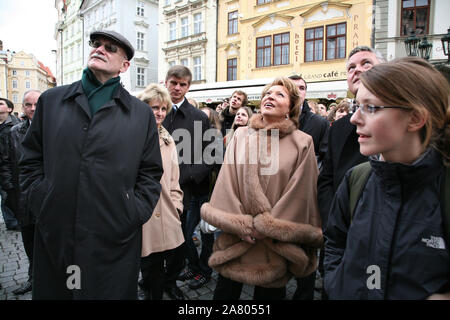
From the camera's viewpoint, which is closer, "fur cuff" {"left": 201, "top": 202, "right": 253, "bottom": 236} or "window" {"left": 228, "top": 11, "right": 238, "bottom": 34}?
"fur cuff" {"left": 201, "top": 202, "right": 253, "bottom": 236}

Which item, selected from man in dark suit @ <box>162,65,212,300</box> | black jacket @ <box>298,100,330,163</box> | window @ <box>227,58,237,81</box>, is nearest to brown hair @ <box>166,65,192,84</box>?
man in dark suit @ <box>162,65,212,300</box>

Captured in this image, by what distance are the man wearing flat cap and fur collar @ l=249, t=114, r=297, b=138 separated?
0.93 meters

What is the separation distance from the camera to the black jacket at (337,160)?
2150mm

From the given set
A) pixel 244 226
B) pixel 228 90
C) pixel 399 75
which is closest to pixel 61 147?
pixel 244 226

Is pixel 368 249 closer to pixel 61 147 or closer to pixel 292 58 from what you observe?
Answer: pixel 61 147

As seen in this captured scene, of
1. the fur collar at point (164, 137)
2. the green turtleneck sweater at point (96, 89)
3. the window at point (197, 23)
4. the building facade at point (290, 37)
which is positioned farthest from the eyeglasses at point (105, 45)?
the window at point (197, 23)

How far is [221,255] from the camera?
7.50 feet

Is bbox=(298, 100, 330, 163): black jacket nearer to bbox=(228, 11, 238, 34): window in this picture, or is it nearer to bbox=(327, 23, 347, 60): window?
bbox=(327, 23, 347, 60): window

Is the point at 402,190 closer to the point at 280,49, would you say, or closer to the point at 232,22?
the point at 280,49

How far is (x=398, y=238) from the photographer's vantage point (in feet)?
4.08

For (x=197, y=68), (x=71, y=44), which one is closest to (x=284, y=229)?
(x=197, y=68)

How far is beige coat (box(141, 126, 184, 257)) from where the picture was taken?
253cm

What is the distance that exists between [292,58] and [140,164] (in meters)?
18.6

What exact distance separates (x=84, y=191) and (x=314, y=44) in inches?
749
